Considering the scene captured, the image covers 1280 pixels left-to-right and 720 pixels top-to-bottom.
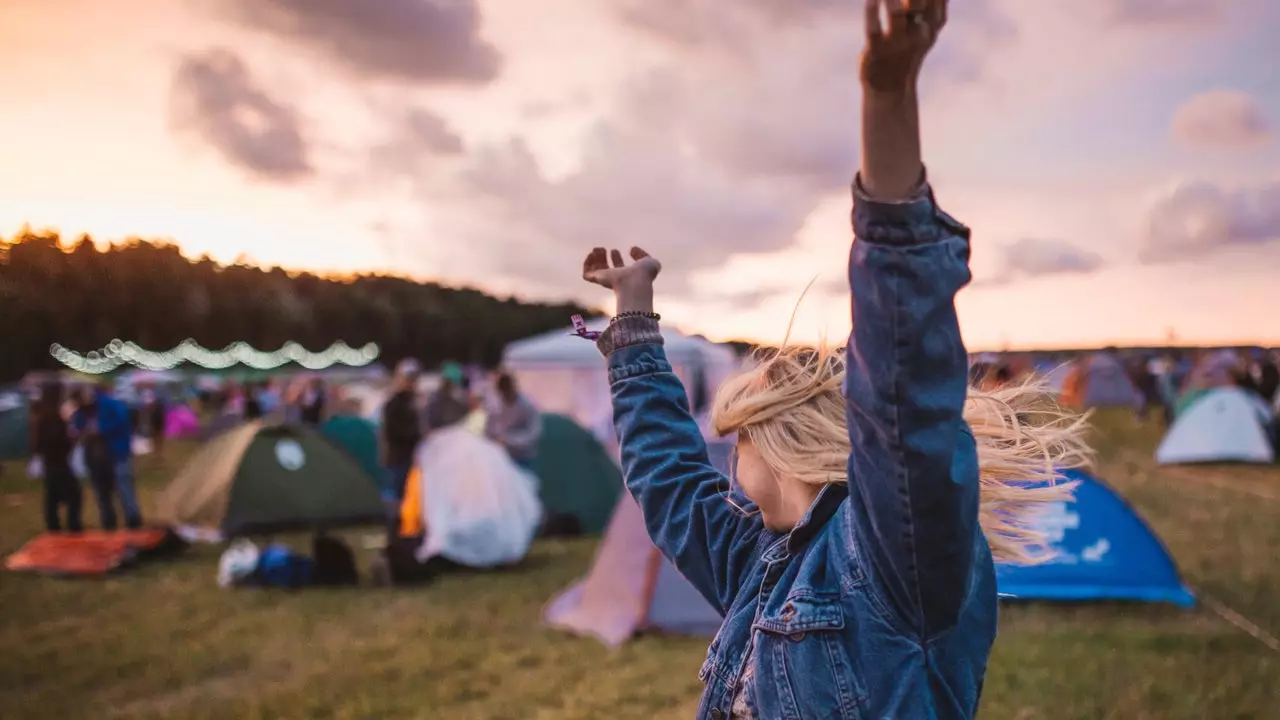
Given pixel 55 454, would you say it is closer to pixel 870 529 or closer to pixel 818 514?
pixel 818 514

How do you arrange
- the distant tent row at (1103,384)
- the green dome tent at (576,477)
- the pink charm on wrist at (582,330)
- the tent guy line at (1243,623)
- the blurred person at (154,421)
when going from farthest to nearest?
the distant tent row at (1103,384), the blurred person at (154,421), the green dome tent at (576,477), the tent guy line at (1243,623), the pink charm on wrist at (582,330)

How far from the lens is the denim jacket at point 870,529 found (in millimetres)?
938

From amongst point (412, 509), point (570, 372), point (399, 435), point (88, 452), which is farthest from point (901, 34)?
point (570, 372)

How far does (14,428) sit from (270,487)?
14.1 metres

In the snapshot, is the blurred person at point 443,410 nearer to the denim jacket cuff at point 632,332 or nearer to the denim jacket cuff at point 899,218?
the denim jacket cuff at point 632,332

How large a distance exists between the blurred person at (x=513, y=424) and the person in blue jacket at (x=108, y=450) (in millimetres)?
4342

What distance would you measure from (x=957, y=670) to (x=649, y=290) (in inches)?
32.9

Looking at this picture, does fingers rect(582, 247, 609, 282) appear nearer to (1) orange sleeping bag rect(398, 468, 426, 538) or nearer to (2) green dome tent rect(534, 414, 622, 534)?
(1) orange sleeping bag rect(398, 468, 426, 538)

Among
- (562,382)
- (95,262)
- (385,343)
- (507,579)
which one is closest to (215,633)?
(507,579)

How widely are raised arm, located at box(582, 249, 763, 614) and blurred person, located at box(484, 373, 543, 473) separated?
8903 millimetres

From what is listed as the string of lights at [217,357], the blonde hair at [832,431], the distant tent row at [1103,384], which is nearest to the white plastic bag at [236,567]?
the blonde hair at [832,431]

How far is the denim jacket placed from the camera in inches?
36.9

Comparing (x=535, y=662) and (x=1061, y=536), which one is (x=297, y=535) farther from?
(x=1061, y=536)

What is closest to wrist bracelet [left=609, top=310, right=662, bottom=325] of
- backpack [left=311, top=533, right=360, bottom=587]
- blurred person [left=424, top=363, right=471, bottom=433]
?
backpack [left=311, top=533, right=360, bottom=587]
